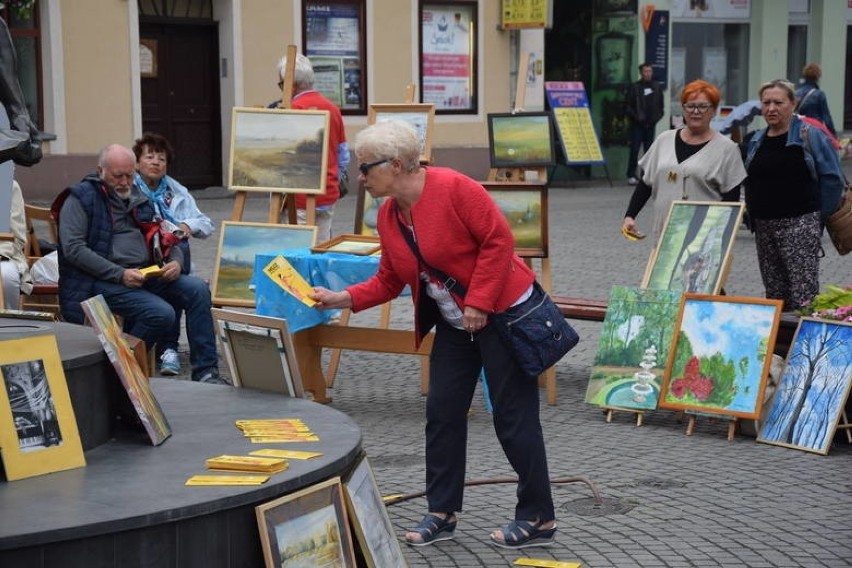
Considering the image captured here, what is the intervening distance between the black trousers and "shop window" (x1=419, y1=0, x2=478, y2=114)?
16911 millimetres

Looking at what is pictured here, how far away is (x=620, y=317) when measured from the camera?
806 centimetres

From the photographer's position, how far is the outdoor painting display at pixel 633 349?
779cm

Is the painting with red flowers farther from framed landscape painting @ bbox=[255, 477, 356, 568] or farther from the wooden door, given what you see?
the wooden door

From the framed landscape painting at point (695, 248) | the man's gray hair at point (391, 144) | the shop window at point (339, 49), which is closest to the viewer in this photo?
the man's gray hair at point (391, 144)

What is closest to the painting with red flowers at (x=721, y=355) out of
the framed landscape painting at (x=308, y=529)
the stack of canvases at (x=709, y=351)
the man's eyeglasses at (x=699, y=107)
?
the stack of canvases at (x=709, y=351)

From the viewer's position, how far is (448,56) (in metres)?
22.5

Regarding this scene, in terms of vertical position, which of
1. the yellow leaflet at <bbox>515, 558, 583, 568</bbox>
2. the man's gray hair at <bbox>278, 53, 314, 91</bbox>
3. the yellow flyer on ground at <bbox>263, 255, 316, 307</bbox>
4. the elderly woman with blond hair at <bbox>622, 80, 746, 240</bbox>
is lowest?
the yellow leaflet at <bbox>515, 558, 583, 568</bbox>

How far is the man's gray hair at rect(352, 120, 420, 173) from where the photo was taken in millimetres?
5215

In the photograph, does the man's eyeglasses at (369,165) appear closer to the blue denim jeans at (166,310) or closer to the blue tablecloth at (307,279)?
the blue tablecloth at (307,279)

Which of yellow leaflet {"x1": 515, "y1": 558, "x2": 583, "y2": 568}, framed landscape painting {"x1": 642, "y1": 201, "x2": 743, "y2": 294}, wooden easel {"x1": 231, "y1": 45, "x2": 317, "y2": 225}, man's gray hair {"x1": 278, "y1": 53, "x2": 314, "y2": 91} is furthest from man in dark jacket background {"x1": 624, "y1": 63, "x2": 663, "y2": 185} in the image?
yellow leaflet {"x1": 515, "y1": 558, "x2": 583, "y2": 568}

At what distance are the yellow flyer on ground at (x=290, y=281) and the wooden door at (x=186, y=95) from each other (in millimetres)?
15066

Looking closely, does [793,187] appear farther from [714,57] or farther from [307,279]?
[714,57]

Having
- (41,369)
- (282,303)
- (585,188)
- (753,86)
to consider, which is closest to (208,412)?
(41,369)

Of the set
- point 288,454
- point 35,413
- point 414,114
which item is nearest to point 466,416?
point 288,454
